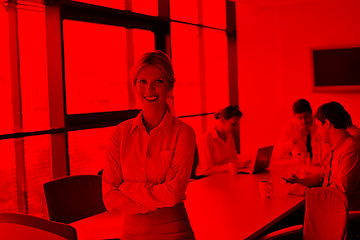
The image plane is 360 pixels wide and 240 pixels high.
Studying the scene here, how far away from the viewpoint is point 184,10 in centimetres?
625

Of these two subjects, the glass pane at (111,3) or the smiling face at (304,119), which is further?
the smiling face at (304,119)

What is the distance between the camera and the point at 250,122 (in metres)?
7.59

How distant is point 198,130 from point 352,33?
2811 mm

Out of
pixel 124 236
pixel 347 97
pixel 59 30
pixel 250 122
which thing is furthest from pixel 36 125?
pixel 347 97

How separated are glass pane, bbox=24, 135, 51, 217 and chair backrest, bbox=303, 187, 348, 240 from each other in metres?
2.41

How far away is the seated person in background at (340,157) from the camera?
3.19 metres

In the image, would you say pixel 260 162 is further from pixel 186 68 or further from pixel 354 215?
pixel 186 68

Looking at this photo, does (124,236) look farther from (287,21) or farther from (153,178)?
(287,21)

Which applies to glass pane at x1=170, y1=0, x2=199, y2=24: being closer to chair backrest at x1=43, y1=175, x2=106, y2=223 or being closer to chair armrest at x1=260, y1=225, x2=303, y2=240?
chair backrest at x1=43, y1=175, x2=106, y2=223

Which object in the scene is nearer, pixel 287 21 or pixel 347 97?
pixel 347 97

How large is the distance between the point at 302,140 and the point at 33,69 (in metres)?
3.14

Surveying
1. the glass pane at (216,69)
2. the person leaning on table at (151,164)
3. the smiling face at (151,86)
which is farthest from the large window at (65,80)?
the smiling face at (151,86)

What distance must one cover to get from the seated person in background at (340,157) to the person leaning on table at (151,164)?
169 centimetres

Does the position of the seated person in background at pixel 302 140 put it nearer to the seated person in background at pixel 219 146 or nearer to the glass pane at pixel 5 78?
the seated person in background at pixel 219 146
